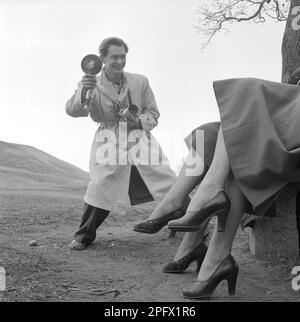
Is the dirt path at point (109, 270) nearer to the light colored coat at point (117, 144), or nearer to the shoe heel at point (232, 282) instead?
the shoe heel at point (232, 282)

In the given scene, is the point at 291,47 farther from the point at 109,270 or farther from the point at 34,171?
the point at 34,171

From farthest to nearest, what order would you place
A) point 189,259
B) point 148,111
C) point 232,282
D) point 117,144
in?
point 148,111, point 117,144, point 189,259, point 232,282

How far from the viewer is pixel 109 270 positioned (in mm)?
3404

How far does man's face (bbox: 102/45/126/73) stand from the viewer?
13.7 feet

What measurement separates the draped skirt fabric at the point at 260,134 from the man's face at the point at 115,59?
4.99ft

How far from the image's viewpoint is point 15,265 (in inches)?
124

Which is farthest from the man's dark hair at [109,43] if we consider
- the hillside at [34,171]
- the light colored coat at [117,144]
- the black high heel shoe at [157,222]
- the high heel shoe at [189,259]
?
the hillside at [34,171]

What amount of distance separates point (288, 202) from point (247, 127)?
0.84m

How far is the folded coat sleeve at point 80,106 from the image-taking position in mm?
4027

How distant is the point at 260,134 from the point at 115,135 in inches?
70.5

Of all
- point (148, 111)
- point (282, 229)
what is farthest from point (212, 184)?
point (148, 111)

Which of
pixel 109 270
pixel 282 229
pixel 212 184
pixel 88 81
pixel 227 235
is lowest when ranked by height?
pixel 109 270
